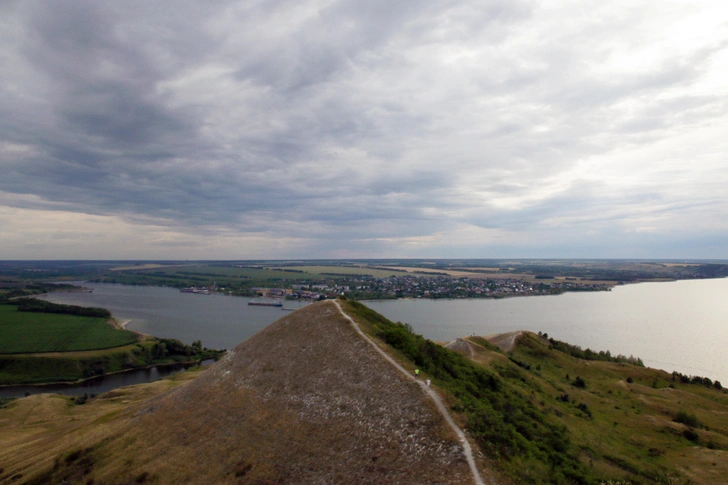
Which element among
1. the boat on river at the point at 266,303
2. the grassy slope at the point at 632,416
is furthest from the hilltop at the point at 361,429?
the boat on river at the point at 266,303

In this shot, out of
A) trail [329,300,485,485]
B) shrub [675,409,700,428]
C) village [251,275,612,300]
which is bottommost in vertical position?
village [251,275,612,300]

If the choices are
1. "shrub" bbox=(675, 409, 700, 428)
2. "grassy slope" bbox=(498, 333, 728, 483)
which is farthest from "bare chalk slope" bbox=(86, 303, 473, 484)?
"shrub" bbox=(675, 409, 700, 428)

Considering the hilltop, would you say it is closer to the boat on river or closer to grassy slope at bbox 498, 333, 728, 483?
grassy slope at bbox 498, 333, 728, 483

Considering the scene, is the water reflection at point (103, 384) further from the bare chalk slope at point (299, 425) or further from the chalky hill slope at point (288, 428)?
the bare chalk slope at point (299, 425)

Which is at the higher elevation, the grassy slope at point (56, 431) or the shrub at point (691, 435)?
the shrub at point (691, 435)

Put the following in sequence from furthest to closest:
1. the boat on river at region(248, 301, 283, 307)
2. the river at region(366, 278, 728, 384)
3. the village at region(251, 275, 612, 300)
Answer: the village at region(251, 275, 612, 300)
the boat on river at region(248, 301, 283, 307)
the river at region(366, 278, 728, 384)

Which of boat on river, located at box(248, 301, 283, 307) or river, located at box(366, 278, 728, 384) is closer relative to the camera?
river, located at box(366, 278, 728, 384)

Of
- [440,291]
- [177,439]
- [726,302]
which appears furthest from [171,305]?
[726,302]
